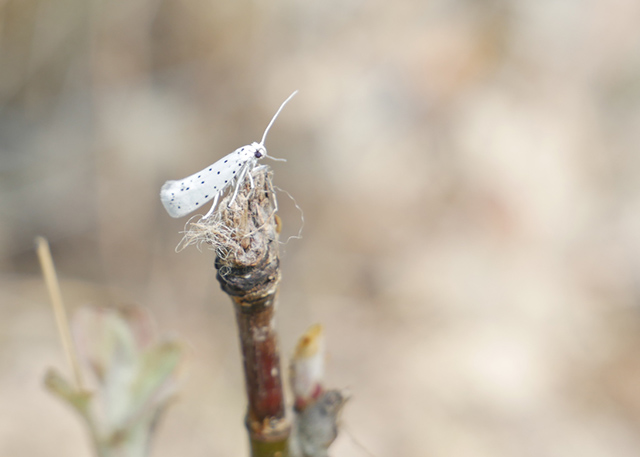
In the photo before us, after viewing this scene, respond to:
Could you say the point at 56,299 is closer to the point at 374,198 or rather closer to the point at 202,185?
the point at 202,185

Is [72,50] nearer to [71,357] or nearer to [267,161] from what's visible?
[267,161]

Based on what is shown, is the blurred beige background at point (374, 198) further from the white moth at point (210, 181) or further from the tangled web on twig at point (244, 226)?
the tangled web on twig at point (244, 226)

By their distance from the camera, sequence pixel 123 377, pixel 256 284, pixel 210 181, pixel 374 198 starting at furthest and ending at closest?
1. pixel 374 198
2. pixel 210 181
3. pixel 123 377
4. pixel 256 284

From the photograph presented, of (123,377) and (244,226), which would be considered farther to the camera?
(123,377)

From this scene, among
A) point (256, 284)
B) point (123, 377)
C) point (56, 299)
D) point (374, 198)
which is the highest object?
point (256, 284)

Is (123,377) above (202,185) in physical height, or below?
below

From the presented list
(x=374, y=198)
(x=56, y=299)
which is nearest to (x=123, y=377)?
(x=56, y=299)

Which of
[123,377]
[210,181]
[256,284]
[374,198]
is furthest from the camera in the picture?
[374,198]
